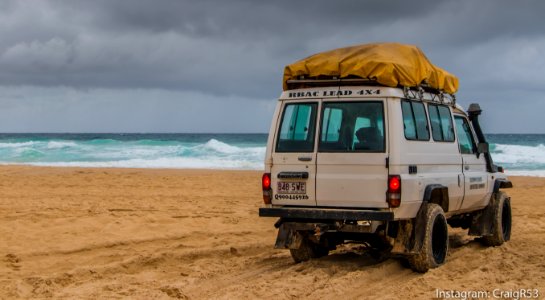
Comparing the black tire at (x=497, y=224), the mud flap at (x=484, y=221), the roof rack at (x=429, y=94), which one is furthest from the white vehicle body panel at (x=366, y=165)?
the black tire at (x=497, y=224)

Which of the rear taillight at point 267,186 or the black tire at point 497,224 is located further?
the black tire at point 497,224

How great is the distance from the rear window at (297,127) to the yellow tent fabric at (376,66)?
1.23ft

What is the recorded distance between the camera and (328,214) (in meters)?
7.32

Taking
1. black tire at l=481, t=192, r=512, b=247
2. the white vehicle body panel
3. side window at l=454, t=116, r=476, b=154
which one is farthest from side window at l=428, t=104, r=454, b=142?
black tire at l=481, t=192, r=512, b=247

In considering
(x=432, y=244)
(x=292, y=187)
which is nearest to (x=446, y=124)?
(x=432, y=244)

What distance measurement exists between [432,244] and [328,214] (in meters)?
1.41

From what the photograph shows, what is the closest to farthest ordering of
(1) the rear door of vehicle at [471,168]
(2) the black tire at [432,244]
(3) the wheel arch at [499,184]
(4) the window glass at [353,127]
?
(4) the window glass at [353,127] < (2) the black tire at [432,244] < (1) the rear door of vehicle at [471,168] < (3) the wheel arch at [499,184]

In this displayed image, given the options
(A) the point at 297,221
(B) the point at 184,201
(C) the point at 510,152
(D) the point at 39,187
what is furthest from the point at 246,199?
(C) the point at 510,152

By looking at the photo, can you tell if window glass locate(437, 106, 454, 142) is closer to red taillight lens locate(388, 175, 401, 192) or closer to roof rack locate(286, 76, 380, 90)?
roof rack locate(286, 76, 380, 90)

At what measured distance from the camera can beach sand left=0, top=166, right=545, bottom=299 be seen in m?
7.11

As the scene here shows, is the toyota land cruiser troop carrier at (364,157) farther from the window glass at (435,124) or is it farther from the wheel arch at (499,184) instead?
the wheel arch at (499,184)

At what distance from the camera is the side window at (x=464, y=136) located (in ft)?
28.6

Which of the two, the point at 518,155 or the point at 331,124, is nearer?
the point at 331,124

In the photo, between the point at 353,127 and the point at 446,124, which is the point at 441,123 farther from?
the point at 353,127
